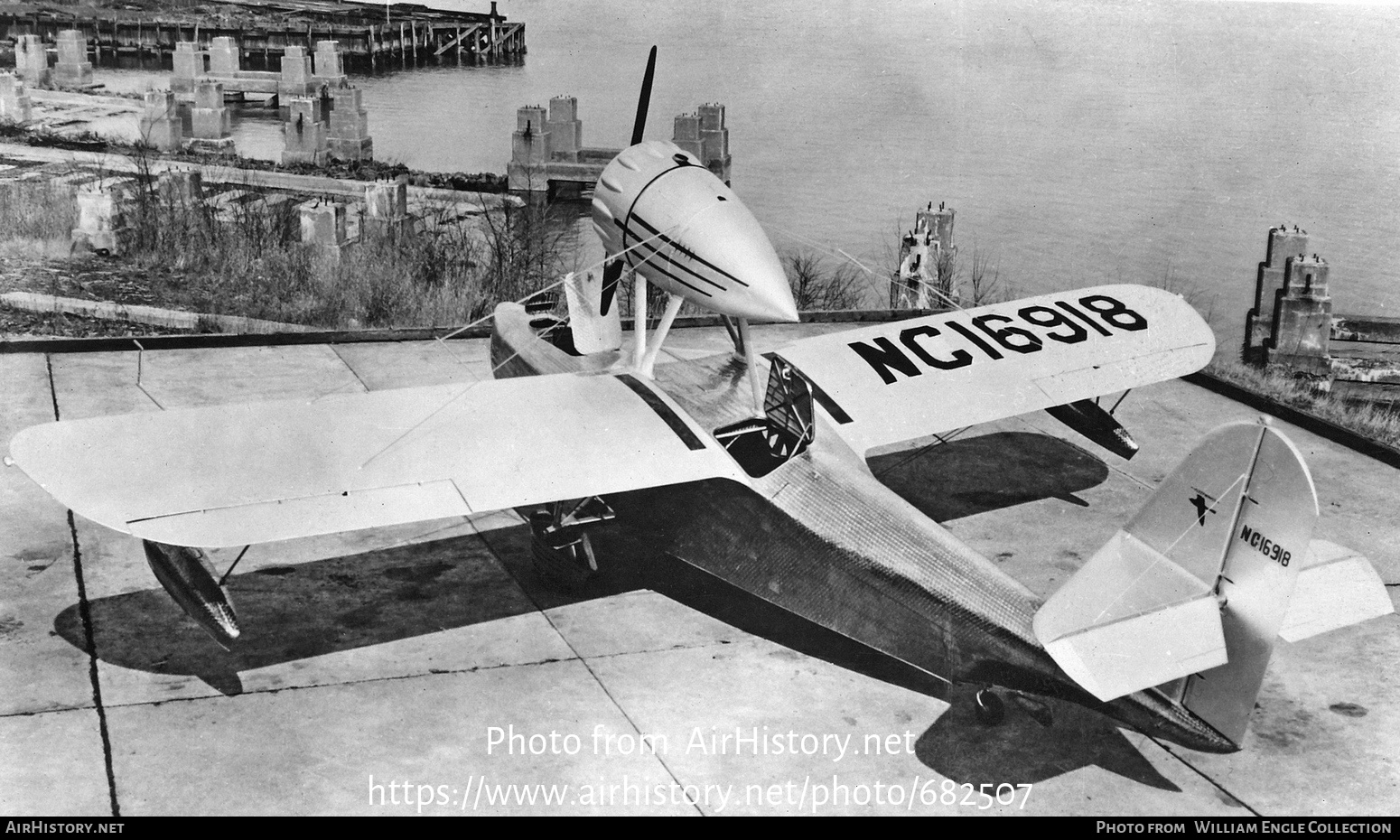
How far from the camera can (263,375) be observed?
15297mm

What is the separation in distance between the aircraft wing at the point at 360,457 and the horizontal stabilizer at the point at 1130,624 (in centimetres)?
290

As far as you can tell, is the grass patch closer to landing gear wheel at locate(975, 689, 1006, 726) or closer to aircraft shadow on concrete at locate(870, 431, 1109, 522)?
aircraft shadow on concrete at locate(870, 431, 1109, 522)

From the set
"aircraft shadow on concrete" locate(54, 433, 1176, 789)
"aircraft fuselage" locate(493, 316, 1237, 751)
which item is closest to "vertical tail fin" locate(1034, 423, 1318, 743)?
"aircraft fuselage" locate(493, 316, 1237, 751)

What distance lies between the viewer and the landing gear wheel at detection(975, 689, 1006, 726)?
8805 mm

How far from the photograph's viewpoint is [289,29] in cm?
6294

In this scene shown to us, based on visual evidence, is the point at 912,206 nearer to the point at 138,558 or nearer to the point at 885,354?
the point at 885,354

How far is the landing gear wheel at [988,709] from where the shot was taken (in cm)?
880

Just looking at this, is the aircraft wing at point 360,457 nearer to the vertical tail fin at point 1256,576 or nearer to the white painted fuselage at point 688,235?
the white painted fuselage at point 688,235

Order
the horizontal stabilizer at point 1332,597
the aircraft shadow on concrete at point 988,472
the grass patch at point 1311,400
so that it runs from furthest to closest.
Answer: the grass patch at point 1311,400
the aircraft shadow on concrete at point 988,472
the horizontal stabilizer at point 1332,597

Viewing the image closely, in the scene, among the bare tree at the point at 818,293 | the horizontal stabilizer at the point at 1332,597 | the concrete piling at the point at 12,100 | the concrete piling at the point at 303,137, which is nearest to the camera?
the horizontal stabilizer at the point at 1332,597

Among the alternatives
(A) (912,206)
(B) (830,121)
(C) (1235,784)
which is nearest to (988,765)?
(C) (1235,784)

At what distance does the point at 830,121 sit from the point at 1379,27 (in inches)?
1672

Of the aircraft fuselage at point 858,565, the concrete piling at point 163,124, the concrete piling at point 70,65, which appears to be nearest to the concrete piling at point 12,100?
the concrete piling at point 163,124

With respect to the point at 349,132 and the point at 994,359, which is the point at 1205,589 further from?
the point at 349,132
